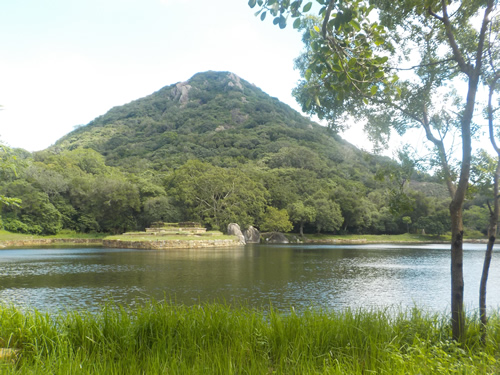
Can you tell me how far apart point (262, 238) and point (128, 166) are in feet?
138

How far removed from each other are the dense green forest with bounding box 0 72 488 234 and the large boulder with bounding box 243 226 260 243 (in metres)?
1.55

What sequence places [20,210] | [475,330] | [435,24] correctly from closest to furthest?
1. [475,330]
2. [435,24]
3. [20,210]

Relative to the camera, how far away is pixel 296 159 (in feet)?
286

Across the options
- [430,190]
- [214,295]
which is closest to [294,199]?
[430,190]

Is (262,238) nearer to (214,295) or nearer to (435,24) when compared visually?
(214,295)

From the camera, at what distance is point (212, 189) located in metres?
52.4

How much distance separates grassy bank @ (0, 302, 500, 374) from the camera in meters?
3.57

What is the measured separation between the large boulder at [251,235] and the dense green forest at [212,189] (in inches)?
61.0

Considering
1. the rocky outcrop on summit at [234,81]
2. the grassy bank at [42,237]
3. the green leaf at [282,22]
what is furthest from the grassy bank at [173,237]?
the rocky outcrop on summit at [234,81]

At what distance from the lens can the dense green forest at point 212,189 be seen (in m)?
52.0

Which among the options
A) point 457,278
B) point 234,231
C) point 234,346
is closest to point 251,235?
point 234,231

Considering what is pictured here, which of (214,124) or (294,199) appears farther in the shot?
(214,124)

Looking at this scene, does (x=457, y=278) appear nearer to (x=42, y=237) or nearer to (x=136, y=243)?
(x=136, y=243)

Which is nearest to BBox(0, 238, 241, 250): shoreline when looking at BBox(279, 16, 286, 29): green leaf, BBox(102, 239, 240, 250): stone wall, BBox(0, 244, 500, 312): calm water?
BBox(102, 239, 240, 250): stone wall
